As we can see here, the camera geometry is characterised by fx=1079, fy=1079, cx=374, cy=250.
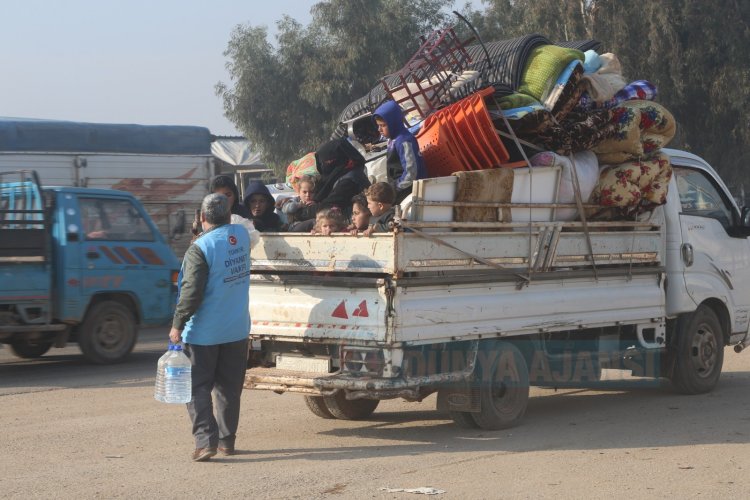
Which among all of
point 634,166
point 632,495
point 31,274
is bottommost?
point 632,495

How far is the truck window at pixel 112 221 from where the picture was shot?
40.1 ft

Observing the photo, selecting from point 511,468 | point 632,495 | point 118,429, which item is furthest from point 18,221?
point 632,495

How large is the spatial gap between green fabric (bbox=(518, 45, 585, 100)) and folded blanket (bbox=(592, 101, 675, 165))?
570 mm

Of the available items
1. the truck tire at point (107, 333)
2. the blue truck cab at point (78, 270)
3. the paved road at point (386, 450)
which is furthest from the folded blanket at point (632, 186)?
the truck tire at point (107, 333)

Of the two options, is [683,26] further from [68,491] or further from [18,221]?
[68,491]

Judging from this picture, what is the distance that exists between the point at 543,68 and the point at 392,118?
4.83 feet

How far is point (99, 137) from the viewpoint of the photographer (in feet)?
60.0

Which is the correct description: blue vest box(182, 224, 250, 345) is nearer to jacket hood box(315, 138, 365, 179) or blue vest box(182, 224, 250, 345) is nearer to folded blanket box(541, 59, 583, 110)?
jacket hood box(315, 138, 365, 179)

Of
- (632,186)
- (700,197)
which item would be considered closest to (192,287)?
(632,186)

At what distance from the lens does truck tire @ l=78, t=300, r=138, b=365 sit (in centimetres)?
1230

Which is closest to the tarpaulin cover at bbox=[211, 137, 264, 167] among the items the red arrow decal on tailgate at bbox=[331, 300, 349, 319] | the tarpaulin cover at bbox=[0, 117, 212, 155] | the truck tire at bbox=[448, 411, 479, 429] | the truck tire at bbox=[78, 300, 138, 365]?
the tarpaulin cover at bbox=[0, 117, 212, 155]

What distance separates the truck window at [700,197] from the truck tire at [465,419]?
3.02m

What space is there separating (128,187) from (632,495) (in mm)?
13586

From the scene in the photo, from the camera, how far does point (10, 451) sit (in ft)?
24.1
